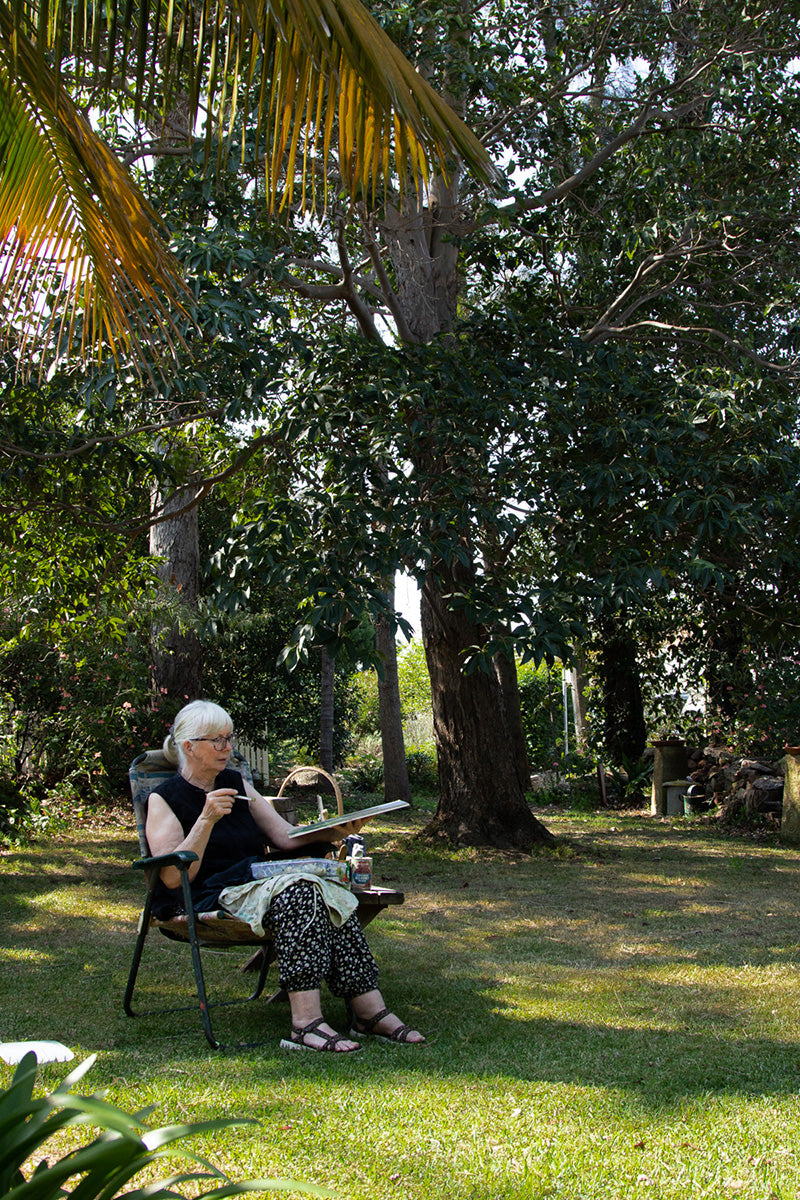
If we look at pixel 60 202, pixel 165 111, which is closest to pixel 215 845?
pixel 60 202

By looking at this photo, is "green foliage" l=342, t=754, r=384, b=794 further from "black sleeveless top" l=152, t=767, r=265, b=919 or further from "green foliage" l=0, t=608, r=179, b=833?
"black sleeveless top" l=152, t=767, r=265, b=919

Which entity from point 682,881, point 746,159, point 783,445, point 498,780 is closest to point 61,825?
point 498,780

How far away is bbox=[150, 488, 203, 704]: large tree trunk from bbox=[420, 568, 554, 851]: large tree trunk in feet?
10.9

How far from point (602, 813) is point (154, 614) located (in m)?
6.34

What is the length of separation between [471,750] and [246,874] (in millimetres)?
5557

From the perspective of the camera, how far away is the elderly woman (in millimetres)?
3721

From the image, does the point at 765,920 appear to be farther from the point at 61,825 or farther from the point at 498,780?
the point at 61,825

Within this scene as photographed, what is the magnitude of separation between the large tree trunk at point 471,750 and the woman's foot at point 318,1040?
5821 mm

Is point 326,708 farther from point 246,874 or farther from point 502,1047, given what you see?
point 502,1047

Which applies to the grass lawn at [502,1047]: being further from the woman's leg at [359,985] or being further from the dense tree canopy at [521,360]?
the dense tree canopy at [521,360]

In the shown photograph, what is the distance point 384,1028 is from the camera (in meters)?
3.79

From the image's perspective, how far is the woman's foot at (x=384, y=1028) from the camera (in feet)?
12.2

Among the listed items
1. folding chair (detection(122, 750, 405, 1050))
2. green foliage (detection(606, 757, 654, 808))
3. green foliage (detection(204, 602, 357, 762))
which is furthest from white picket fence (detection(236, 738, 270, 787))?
folding chair (detection(122, 750, 405, 1050))

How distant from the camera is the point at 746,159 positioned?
872 centimetres
